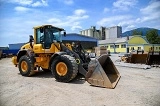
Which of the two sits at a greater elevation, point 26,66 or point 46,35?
point 46,35

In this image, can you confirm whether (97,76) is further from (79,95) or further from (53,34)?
(53,34)

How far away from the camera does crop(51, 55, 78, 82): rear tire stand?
6562 mm

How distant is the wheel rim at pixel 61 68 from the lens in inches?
267

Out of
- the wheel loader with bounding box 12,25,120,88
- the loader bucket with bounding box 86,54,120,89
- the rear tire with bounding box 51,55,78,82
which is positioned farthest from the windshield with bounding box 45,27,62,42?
the loader bucket with bounding box 86,54,120,89

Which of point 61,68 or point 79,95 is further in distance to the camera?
point 61,68

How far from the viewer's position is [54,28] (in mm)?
8461

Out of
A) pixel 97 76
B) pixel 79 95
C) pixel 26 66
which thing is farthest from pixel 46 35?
pixel 79 95

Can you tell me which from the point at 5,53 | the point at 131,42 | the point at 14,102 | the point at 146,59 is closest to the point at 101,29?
the point at 131,42

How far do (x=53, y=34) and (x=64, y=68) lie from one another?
A: 224 cm

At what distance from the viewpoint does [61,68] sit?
693 cm

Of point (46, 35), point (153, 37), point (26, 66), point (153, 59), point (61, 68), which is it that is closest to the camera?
point (61, 68)

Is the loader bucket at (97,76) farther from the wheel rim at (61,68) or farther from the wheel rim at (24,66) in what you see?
the wheel rim at (24,66)

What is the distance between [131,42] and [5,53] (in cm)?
2518

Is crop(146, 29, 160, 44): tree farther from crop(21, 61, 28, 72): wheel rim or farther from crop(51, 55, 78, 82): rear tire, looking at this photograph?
crop(51, 55, 78, 82): rear tire
